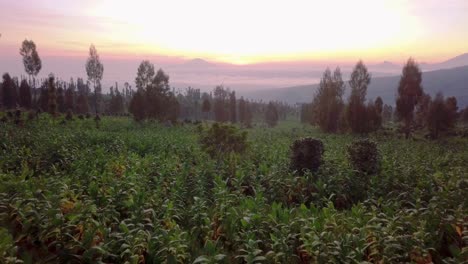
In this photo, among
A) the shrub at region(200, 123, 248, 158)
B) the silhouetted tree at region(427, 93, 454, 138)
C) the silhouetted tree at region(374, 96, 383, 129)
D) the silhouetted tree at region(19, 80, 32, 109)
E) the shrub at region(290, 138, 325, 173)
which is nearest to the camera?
the shrub at region(290, 138, 325, 173)

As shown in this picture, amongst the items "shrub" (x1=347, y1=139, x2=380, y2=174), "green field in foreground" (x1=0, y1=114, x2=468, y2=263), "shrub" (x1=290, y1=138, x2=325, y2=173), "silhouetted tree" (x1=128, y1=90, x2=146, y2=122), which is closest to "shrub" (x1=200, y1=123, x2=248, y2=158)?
"shrub" (x1=290, y1=138, x2=325, y2=173)

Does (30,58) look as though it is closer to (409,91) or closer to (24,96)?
(24,96)

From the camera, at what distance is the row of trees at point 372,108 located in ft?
151

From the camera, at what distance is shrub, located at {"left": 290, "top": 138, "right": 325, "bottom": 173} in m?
16.1

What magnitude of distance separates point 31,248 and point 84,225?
1.04 m

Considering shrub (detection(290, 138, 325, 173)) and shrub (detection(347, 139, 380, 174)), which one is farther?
shrub (detection(290, 138, 325, 173))

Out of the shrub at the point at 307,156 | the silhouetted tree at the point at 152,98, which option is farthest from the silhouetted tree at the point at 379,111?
the shrub at the point at 307,156

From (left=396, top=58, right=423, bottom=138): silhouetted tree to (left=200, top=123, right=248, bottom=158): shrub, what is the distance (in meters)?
34.6

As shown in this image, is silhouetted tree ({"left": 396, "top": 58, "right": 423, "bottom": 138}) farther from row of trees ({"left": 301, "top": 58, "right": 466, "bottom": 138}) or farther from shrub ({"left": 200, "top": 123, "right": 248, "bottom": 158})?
shrub ({"left": 200, "top": 123, "right": 248, "bottom": 158})

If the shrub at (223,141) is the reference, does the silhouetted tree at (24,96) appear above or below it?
above

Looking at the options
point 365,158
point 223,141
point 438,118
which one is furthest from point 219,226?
point 438,118

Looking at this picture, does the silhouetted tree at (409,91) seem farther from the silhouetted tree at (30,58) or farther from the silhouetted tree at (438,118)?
the silhouetted tree at (30,58)

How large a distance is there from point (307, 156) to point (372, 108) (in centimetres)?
3976

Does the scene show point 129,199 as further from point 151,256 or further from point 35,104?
point 35,104
